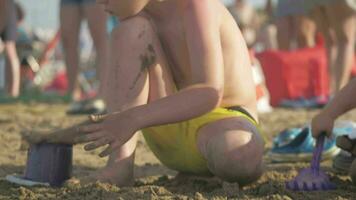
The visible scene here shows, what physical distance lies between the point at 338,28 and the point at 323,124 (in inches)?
112

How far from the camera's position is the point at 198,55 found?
2033mm

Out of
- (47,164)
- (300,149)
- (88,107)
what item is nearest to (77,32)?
(88,107)

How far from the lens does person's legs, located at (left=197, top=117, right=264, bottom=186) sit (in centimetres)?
211

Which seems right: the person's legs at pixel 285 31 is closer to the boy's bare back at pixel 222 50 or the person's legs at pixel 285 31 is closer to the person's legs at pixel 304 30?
the person's legs at pixel 304 30

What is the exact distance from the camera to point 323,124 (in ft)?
7.40

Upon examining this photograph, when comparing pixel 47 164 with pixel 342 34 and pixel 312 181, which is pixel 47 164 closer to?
pixel 312 181

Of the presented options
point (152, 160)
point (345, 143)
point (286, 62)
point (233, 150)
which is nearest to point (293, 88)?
point (286, 62)

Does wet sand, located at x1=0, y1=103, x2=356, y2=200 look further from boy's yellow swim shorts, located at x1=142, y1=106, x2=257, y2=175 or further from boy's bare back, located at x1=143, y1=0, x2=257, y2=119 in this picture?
boy's bare back, located at x1=143, y1=0, x2=257, y2=119

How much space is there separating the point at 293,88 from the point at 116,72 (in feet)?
13.5

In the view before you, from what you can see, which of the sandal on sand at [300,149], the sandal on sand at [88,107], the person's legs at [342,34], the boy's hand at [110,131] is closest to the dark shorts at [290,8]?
the person's legs at [342,34]

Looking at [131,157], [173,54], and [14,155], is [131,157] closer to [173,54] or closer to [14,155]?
[173,54]

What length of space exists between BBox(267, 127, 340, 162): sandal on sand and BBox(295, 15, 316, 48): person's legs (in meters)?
2.97

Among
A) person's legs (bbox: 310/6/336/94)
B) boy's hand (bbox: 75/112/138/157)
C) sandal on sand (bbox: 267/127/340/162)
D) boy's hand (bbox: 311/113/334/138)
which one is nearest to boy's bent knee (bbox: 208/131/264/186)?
boy's hand (bbox: 311/113/334/138)

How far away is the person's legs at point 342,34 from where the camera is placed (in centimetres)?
490
